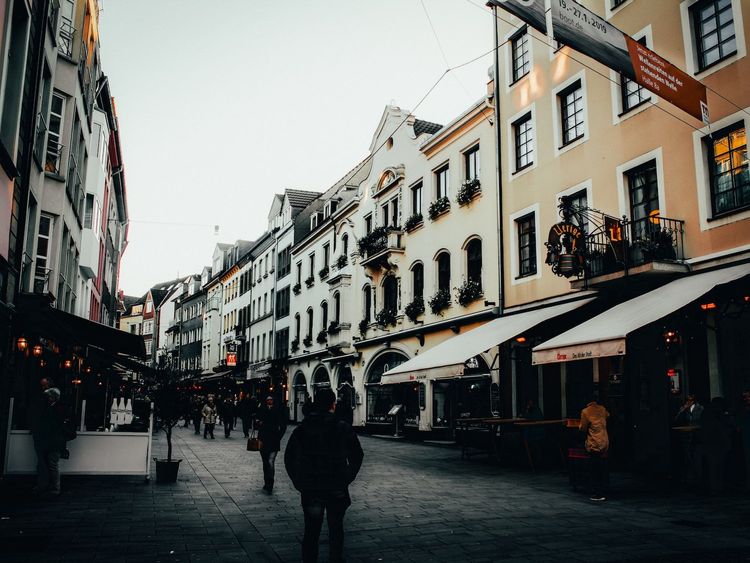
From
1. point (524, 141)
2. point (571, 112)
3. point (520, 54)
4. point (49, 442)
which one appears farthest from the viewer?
point (520, 54)

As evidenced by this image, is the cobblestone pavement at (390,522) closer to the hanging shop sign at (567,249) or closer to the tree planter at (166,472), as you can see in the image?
the tree planter at (166,472)

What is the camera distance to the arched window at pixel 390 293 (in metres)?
27.9

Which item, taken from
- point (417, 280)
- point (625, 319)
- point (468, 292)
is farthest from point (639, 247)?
point (417, 280)

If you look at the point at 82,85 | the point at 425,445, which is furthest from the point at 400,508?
the point at 82,85

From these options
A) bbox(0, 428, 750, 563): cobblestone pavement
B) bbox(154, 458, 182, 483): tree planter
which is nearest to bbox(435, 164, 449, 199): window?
bbox(0, 428, 750, 563): cobblestone pavement

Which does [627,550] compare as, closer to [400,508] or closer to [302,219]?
[400,508]

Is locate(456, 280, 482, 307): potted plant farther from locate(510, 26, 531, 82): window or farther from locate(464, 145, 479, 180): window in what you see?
locate(510, 26, 531, 82): window

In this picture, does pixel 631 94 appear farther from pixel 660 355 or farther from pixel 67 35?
pixel 67 35

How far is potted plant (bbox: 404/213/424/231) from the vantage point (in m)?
25.9

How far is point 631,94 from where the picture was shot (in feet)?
52.8

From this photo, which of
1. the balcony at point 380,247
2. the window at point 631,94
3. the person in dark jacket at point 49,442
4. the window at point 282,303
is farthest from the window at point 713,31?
the window at point 282,303

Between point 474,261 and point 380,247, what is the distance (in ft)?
21.5

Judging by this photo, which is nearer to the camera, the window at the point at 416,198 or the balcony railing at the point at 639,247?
the balcony railing at the point at 639,247

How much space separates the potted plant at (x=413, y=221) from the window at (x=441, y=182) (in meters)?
1.19
